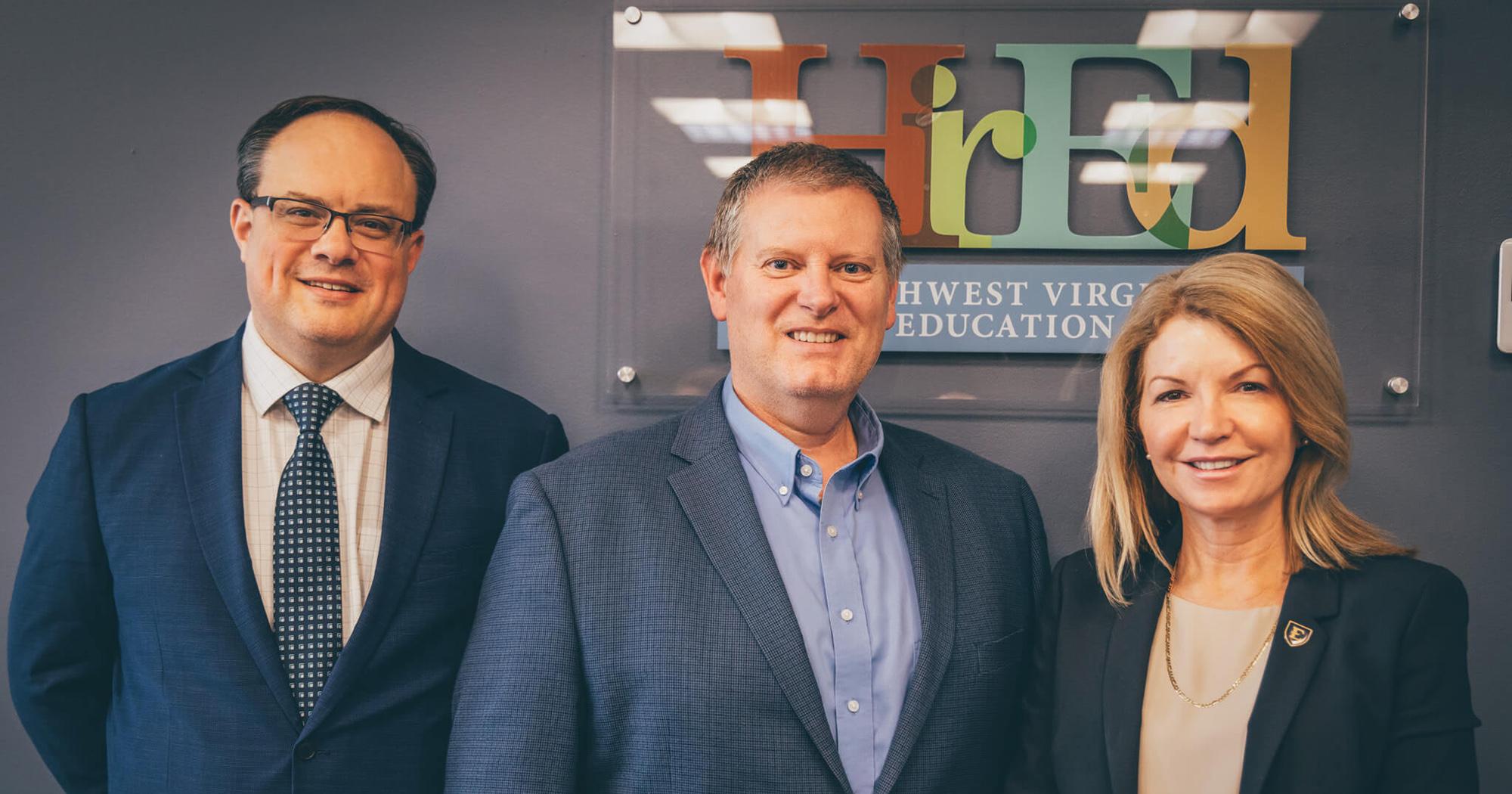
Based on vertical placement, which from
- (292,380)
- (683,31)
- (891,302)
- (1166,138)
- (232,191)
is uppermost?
(683,31)

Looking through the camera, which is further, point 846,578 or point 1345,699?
point 846,578

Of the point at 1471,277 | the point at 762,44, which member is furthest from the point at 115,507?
the point at 1471,277

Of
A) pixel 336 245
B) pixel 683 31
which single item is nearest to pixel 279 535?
pixel 336 245

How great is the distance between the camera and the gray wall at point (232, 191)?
7.61 ft

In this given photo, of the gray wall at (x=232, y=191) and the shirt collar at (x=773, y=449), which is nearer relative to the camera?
the shirt collar at (x=773, y=449)

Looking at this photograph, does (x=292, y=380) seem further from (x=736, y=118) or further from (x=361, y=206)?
(x=736, y=118)

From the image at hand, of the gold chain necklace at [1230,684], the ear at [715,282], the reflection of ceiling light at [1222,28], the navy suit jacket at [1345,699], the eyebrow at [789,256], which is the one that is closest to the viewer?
the navy suit jacket at [1345,699]

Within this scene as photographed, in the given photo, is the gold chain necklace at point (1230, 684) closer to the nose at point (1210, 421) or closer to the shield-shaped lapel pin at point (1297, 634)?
the shield-shaped lapel pin at point (1297, 634)

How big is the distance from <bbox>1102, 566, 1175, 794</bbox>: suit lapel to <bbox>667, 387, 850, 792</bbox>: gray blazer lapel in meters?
0.45

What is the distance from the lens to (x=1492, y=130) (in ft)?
7.30

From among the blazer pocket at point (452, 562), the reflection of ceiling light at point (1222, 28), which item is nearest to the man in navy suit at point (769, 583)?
the blazer pocket at point (452, 562)

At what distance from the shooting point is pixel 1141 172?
224 centimetres

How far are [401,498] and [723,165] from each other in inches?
41.0

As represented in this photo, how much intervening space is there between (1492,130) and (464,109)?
2.34 meters
